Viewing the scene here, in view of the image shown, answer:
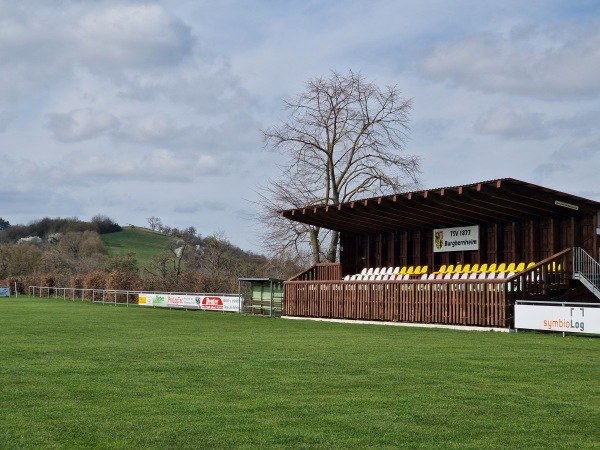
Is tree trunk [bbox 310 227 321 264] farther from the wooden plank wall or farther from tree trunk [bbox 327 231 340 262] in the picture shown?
the wooden plank wall

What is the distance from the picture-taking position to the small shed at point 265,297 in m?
41.7

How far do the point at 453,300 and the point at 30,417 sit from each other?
74.1ft

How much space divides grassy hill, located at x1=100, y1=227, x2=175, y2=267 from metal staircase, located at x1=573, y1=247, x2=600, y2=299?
91.8 metres

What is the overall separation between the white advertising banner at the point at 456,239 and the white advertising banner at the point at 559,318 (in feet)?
31.0

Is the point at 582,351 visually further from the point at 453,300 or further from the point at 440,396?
the point at 453,300

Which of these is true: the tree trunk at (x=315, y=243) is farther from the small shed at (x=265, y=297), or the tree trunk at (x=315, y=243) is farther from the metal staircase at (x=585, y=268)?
the metal staircase at (x=585, y=268)

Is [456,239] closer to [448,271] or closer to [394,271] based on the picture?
[448,271]

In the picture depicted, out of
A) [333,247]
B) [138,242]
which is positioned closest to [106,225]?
[138,242]

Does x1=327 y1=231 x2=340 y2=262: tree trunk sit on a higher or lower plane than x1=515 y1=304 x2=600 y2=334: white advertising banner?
higher

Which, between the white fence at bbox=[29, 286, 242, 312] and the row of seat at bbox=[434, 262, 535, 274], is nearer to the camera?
the row of seat at bbox=[434, 262, 535, 274]

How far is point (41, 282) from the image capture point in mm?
75812

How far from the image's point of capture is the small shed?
4169cm

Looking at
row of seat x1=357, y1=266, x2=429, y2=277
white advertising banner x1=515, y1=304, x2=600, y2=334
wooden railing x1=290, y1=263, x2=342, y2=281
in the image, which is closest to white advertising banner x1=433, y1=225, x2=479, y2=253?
row of seat x1=357, y1=266, x2=429, y2=277

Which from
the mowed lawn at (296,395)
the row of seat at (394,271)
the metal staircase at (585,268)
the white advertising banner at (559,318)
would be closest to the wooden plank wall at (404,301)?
the white advertising banner at (559,318)
